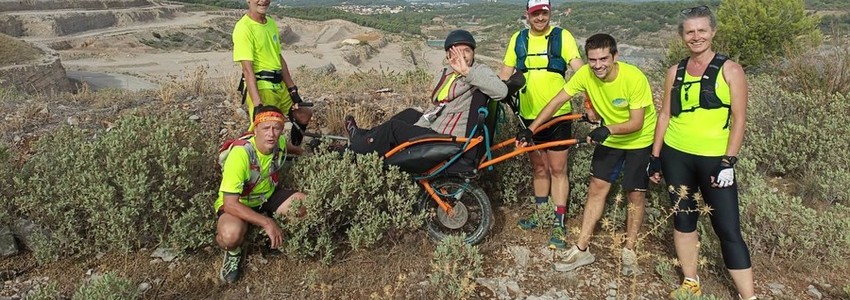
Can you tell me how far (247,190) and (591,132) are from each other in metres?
2.38

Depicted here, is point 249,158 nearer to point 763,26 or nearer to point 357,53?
point 763,26

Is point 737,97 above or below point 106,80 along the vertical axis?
above

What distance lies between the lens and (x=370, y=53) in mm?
48531

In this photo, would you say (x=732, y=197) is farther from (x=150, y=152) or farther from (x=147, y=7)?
(x=147, y=7)

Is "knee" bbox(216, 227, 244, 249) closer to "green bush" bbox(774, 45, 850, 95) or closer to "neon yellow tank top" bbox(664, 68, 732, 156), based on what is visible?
"neon yellow tank top" bbox(664, 68, 732, 156)

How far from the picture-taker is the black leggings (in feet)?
10.2

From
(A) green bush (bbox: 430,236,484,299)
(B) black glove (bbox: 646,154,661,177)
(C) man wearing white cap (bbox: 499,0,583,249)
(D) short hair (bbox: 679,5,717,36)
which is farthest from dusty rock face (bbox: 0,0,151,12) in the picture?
(D) short hair (bbox: 679,5,717,36)

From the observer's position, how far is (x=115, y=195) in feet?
12.1

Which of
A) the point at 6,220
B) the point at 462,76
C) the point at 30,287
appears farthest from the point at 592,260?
the point at 6,220

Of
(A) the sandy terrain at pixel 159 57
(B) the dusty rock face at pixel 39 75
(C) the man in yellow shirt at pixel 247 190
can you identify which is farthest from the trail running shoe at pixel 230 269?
(B) the dusty rock face at pixel 39 75

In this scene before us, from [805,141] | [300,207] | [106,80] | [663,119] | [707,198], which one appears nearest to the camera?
[707,198]

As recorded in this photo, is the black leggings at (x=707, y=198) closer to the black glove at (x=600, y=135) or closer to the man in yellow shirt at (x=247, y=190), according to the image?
the black glove at (x=600, y=135)

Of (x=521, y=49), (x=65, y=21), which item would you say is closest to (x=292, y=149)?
(x=521, y=49)

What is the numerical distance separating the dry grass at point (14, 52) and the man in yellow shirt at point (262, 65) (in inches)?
903
